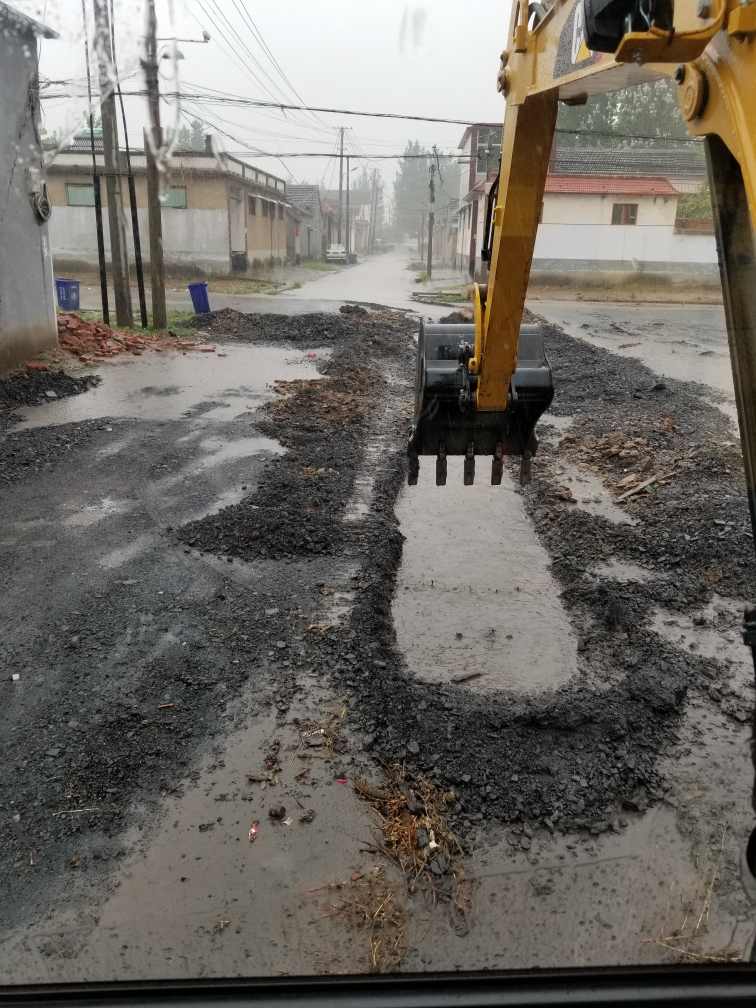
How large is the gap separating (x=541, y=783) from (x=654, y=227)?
2761 cm

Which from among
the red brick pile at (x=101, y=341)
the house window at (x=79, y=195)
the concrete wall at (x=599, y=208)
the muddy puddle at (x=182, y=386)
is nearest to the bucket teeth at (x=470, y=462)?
the muddy puddle at (x=182, y=386)

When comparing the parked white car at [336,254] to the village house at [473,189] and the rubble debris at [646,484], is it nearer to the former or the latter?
the village house at [473,189]

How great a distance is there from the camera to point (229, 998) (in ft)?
4.58

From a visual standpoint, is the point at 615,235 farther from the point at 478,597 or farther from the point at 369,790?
the point at 369,790

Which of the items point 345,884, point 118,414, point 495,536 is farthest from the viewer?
point 118,414

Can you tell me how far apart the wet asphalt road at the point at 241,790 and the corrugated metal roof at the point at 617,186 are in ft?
76.8

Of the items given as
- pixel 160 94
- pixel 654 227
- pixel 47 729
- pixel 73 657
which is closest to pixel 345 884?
pixel 47 729

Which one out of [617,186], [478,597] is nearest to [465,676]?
[478,597]

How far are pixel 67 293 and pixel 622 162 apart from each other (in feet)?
73.3

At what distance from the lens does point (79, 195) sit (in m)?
25.5

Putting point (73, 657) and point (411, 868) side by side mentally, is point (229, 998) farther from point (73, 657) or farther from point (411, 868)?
point (73, 657)

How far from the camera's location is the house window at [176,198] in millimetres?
25844

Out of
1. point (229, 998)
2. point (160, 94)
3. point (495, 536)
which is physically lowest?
point (495, 536)

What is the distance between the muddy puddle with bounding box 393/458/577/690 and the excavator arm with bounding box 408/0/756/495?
86 centimetres
